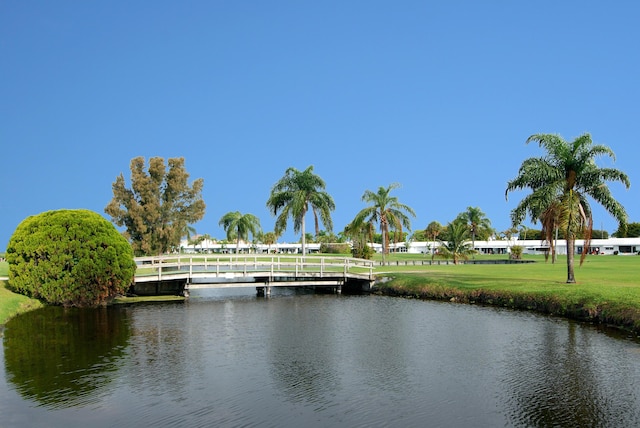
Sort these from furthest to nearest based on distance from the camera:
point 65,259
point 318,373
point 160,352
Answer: point 65,259, point 160,352, point 318,373

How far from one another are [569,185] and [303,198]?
2512 centimetres

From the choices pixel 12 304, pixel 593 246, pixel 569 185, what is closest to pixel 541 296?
pixel 569 185

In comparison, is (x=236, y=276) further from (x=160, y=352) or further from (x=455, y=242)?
(x=455, y=242)

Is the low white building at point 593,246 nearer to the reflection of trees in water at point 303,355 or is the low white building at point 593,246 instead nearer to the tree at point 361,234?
the tree at point 361,234

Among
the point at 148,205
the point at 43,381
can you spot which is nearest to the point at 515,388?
the point at 43,381

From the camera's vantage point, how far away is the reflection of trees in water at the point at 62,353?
43.2ft

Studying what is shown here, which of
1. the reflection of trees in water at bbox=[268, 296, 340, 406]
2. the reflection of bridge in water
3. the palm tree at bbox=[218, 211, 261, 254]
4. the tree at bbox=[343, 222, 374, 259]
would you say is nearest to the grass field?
the reflection of bridge in water

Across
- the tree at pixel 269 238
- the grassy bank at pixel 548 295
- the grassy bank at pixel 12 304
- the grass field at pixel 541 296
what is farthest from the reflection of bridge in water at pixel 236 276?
the tree at pixel 269 238

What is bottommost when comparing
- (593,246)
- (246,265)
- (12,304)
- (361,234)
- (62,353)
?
(62,353)

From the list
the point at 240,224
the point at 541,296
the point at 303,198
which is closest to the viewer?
the point at 541,296

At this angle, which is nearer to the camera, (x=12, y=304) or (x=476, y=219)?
(x=12, y=304)

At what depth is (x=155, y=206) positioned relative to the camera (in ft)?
185

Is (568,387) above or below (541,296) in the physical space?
below

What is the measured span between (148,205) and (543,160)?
128ft
